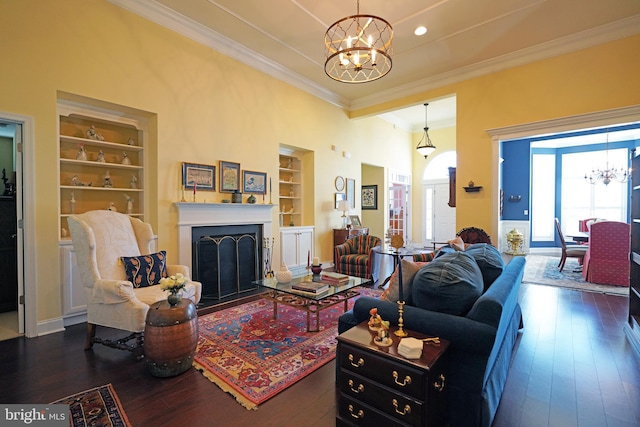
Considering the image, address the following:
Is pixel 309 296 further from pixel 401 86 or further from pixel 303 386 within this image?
pixel 401 86

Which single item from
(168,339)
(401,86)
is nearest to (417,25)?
(401,86)

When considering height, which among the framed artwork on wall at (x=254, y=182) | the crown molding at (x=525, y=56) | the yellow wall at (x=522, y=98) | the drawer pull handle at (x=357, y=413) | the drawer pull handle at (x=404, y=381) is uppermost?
the crown molding at (x=525, y=56)

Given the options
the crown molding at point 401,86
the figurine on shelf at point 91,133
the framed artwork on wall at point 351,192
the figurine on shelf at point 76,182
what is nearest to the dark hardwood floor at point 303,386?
the figurine on shelf at point 76,182

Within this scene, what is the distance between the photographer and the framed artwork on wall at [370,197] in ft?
29.9

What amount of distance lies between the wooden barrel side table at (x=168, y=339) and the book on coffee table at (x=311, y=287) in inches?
44.8

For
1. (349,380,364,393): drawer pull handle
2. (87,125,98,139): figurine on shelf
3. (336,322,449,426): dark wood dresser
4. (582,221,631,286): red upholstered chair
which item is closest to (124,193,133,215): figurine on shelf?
(87,125,98,139): figurine on shelf

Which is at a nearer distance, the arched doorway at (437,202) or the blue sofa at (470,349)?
the blue sofa at (470,349)

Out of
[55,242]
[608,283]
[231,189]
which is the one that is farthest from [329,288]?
[608,283]

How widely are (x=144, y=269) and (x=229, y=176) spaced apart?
213 centimetres

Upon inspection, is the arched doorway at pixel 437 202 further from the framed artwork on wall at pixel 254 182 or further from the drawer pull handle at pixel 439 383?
the drawer pull handle at pixel 439 383

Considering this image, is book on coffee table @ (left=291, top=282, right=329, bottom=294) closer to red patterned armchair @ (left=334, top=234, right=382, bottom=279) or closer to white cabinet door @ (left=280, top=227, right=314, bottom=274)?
red patterned armchair @ (left=334, top=234, right=382, bottom=279)

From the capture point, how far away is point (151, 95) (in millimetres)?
3914

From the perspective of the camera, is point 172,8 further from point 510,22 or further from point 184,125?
point 510,22

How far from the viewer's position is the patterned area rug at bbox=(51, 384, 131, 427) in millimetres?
1824
